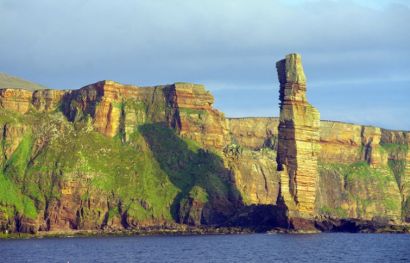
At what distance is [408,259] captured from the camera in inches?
7594

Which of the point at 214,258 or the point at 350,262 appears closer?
the point at 350,262

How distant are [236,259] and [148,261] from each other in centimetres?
1681

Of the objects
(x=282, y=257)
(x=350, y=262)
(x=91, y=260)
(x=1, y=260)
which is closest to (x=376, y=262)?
(x=350, y=262)

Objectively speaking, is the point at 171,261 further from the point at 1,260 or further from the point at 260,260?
the point at 1,260

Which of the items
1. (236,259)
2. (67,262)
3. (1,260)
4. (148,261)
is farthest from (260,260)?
(1,260)

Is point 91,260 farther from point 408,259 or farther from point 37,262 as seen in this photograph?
point 408,259

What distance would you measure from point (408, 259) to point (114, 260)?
55.4 meters

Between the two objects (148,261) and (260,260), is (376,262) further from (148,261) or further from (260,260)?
(148,261)

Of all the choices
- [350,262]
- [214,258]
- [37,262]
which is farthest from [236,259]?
[37,262]

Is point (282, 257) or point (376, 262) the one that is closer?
point (376, 262)

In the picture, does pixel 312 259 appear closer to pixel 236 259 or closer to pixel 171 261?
pixel 236 259

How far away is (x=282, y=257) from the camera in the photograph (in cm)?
19888

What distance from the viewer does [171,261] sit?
192875mm

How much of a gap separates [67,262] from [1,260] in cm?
1649
